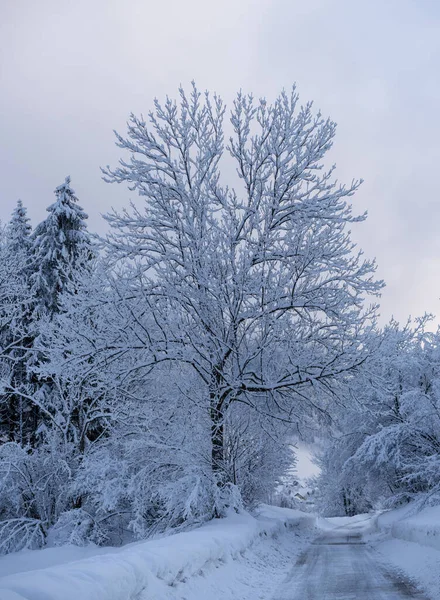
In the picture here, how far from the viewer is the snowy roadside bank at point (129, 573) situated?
372 centimetres

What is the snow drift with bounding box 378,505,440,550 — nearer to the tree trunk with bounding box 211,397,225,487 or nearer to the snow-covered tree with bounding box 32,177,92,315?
the tree trunk with bounding box 211,397,225,487

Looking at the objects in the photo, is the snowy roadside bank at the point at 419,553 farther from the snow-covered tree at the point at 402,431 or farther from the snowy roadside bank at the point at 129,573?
the snowy roadside bank at the point at 129,573

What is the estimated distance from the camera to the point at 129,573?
189 inches

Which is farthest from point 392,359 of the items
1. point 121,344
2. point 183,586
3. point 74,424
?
point 74,424

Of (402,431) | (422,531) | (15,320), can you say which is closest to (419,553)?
(422,531)

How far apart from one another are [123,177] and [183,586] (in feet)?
30.8

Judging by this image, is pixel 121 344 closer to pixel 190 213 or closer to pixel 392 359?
pixel 190 213

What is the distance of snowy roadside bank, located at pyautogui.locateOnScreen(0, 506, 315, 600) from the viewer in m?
3.72

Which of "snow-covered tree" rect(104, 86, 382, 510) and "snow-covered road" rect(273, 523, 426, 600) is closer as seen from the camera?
"snow-covered road" rect(273, 523, 426, 600)

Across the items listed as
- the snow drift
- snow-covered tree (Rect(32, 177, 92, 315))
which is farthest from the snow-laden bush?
the snow drift

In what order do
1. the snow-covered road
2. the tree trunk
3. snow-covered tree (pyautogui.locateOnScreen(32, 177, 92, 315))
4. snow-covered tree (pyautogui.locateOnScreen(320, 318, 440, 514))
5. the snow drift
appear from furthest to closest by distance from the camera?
snow-covered tree (pyautogui.locateOnScreen(32, 177, 92, 315))
snow-covered tree (pyautogui.locateOnScreen(320, 318, 440, 514))
the tree trunk
the snow drift
the snow-covered road

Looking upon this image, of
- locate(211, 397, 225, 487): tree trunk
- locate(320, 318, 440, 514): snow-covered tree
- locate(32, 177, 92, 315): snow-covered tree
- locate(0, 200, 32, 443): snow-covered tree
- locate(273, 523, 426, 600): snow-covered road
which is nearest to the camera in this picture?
locate(273, 523, 426, 600): snow-covered road

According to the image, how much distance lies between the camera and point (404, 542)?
13.2 metres

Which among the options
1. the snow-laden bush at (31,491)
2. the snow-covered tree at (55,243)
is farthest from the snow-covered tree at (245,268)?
the snow-covered tree at (55,243)
